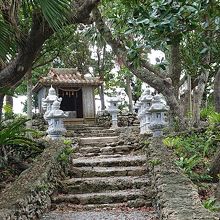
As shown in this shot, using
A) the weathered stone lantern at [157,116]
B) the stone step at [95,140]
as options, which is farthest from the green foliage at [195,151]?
the stone step at [95,140]

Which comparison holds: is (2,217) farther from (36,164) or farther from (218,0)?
(218,0)

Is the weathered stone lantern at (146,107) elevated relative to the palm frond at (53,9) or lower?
lower

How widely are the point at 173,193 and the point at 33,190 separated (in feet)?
6.22

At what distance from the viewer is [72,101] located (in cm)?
1892

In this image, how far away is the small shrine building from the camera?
16859 millimetres

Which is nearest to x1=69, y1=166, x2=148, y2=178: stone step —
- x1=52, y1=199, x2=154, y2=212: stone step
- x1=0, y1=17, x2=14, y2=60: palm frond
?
x1=52, y1=199, x2=154, y2=212: stone step

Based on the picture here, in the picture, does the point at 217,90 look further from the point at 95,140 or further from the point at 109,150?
the point at 95,140

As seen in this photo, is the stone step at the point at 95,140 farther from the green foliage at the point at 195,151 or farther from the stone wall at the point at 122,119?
the stone wall at the point at 122,119

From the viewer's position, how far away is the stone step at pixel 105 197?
5969 millimetres

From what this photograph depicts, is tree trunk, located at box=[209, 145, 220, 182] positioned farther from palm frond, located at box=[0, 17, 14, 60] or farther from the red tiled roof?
the red tiled roof

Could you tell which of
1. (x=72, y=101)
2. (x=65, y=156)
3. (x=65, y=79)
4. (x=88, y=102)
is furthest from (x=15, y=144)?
(x=72, y=101)

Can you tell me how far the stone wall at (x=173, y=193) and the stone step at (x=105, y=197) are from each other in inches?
18.3

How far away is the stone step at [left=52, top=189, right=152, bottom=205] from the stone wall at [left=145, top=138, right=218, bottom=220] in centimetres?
47

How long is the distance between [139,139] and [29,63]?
5.30m
